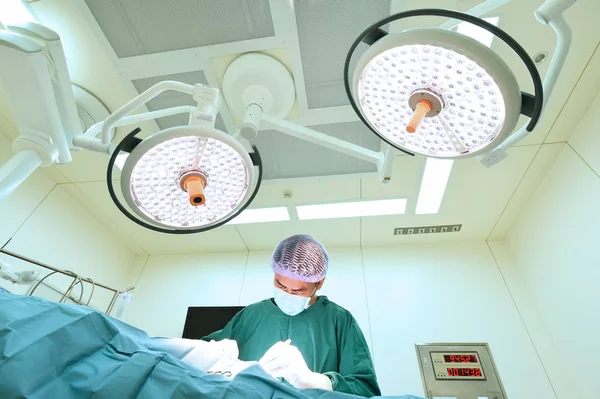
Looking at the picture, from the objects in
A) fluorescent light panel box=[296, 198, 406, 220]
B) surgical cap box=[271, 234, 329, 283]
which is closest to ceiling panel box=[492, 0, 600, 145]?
fluorescent light panel box=[296, 198, 406, 220]

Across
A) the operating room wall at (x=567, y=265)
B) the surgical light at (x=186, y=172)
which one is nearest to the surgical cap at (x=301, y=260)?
the surgical light at (x=186, y=172)

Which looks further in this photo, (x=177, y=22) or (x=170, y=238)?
(x=170, y=238)

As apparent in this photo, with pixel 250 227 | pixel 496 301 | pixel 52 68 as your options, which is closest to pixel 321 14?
pixel 52 68

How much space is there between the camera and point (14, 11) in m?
1.23

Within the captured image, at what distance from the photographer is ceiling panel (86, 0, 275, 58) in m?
1.22

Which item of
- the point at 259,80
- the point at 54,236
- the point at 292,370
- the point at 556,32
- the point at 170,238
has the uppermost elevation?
the point at 170,238

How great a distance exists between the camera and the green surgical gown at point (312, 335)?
115cm

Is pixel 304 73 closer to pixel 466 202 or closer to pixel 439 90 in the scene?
pixel 439 90

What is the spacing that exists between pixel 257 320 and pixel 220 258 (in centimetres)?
155

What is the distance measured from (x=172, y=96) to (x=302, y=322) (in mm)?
1260

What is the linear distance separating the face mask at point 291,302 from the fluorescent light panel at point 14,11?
1452mm

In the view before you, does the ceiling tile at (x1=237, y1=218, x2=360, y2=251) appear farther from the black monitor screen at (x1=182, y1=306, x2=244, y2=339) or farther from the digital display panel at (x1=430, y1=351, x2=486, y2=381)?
the digital display panel at (x1=430, y1=351, x2=486, y2=381)

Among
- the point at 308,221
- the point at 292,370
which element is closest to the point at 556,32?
the point at 292,370

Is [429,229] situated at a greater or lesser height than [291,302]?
A: greater
